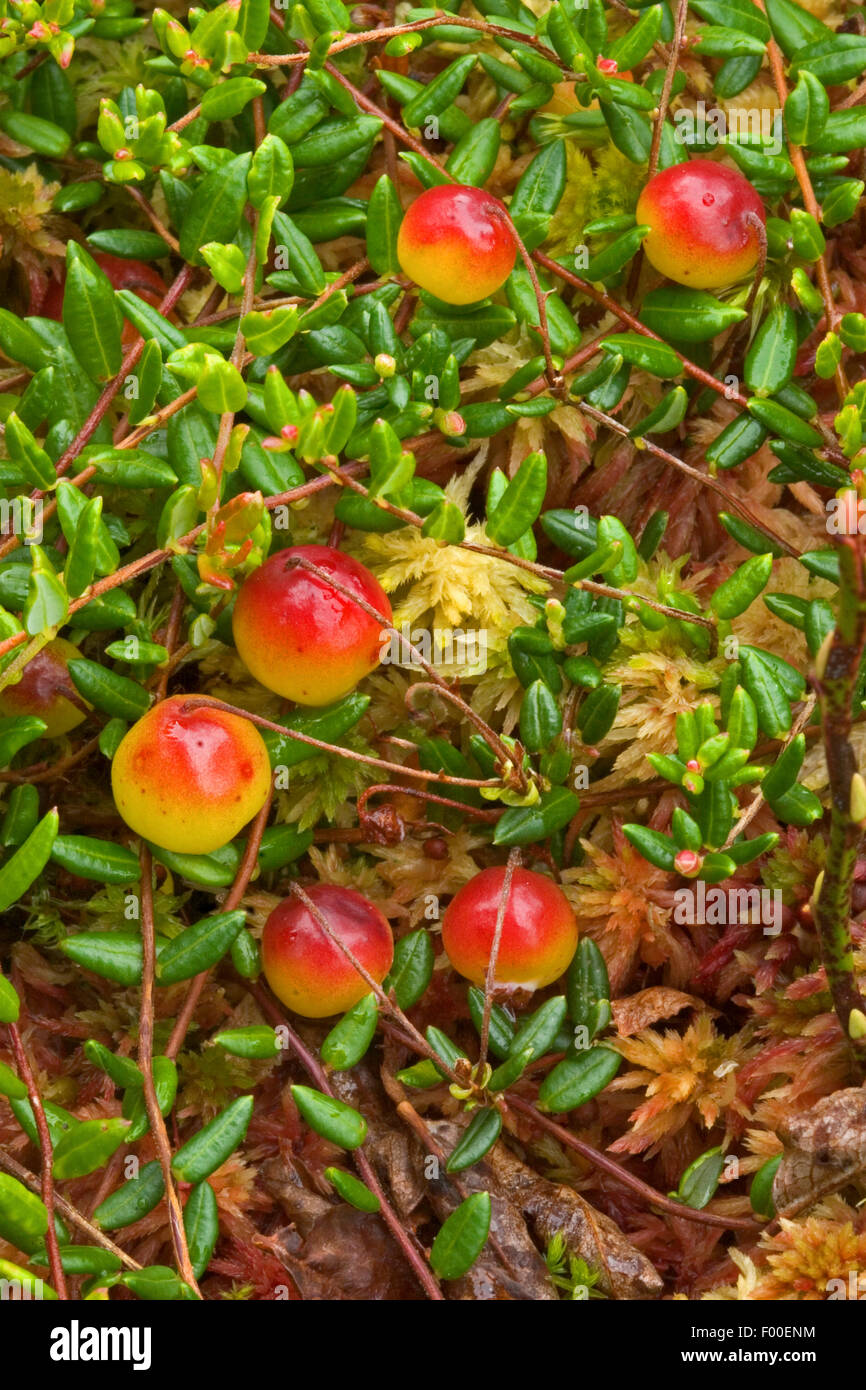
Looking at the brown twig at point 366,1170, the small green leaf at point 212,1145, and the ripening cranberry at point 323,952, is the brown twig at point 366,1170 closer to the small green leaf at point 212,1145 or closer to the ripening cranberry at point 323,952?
the ripening cranberry at point 323,952

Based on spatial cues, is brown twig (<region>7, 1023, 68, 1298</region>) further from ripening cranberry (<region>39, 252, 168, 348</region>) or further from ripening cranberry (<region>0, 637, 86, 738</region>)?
ripening cranberry (<region>39, 252, 168, 348</region>)

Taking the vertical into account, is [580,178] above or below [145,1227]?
above

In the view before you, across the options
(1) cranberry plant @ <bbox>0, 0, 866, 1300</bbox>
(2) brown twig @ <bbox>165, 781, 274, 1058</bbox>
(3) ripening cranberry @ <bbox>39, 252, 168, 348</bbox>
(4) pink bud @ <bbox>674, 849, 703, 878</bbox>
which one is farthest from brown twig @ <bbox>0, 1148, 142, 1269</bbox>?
(3) ripening cranberry @ <bbox>39, 252, 168, 348</bbox>

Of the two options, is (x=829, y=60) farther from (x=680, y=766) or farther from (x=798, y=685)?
(x=680, y=766)

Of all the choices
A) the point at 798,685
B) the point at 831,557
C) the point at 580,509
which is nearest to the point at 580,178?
the point at 580,509

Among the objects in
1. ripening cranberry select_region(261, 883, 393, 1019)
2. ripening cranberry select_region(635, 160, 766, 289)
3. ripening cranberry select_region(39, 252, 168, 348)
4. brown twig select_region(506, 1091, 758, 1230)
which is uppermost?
ripening cranberry select_region(635, 160, 766, 289)

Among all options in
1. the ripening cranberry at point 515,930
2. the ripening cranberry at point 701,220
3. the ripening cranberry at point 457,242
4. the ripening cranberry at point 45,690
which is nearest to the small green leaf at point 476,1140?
the ripening cranberry at point 515,930

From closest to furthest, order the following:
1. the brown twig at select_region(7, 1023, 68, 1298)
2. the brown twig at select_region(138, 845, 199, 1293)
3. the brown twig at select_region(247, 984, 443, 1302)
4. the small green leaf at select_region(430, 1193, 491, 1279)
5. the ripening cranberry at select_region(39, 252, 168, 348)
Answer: the brown twig at select_region(7, 1023, 68, 1298), the brown twig at select_region(138, 845, 199, 1293), the small green leaf at select_region(430, 1193, 491, 1279), the brown twig at select_region(247, 984, 443, 1302), the ripening cranberry at select_region(39, 252, 168, 348)
